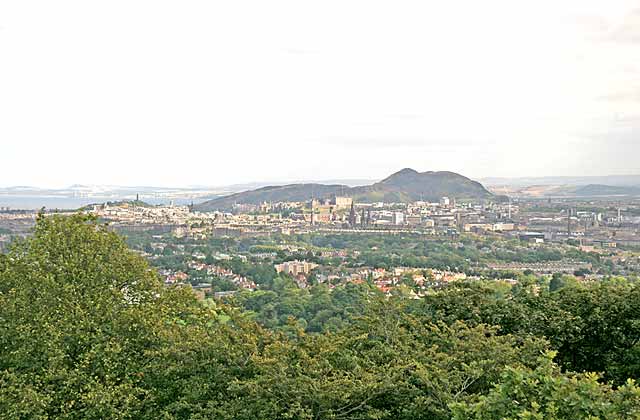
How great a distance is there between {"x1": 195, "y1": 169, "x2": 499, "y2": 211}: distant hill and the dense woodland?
10448cm

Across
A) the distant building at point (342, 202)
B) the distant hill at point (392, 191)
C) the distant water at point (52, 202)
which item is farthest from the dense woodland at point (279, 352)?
the distant hill at point (392, 191)

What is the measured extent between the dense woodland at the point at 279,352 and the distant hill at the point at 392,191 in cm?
10448

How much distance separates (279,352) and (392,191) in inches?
4635

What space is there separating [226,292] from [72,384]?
26781 millimetres

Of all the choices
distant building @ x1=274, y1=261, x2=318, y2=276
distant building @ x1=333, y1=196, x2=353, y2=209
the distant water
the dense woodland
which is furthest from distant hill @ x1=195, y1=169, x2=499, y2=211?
the dense woodland

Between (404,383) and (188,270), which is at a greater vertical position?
(404,383)

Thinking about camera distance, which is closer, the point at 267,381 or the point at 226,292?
the point at 267,381

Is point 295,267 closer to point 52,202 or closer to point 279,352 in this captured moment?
point 279,352

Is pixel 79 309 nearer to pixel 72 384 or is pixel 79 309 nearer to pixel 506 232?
pixel 72 384

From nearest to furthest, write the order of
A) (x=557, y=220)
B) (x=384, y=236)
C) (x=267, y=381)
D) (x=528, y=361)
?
(x=267, y=381)
(x=528, y=361)
(x=384, y=236)
(x=557, y=220)

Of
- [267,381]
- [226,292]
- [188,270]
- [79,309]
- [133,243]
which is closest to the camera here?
[267,381]

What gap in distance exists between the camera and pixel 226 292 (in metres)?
36.3

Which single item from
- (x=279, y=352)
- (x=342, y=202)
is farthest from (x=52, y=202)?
(x=279, y=352)

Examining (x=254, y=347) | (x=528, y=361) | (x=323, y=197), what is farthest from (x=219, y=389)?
(x=323, y=197)
